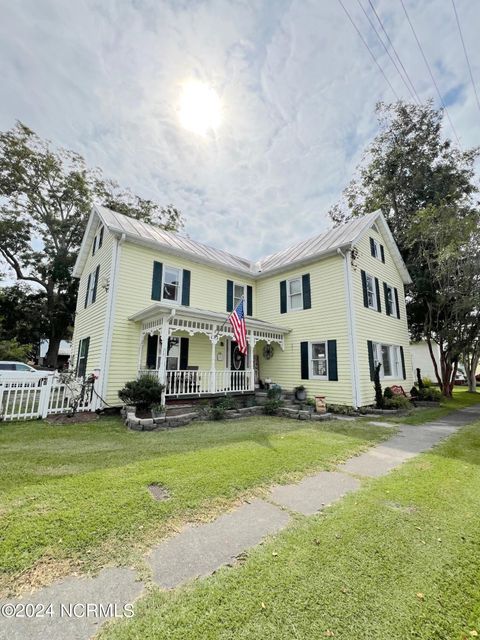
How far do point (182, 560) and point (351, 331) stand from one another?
402 inches

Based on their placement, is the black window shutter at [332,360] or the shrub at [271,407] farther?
the black window shutter at [332,360]

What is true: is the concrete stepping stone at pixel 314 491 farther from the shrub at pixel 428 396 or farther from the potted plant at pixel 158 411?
the shrub at pixel 428 396

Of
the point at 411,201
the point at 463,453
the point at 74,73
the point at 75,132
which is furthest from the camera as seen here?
the point at 411,201

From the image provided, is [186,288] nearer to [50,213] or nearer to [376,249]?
[376,249]

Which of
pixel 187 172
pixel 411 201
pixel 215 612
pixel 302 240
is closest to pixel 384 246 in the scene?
pixel 302 240

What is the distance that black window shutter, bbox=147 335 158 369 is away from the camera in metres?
11.0

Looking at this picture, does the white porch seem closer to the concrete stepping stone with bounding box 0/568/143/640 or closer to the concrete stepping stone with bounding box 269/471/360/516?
the concrete stepping stone with bounding box 269/471/360/516

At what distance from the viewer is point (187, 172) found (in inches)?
504

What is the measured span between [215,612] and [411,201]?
78.5 ft

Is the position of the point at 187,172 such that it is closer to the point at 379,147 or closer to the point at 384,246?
the point at 384,246

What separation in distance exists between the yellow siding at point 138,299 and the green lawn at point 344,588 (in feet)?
28.1

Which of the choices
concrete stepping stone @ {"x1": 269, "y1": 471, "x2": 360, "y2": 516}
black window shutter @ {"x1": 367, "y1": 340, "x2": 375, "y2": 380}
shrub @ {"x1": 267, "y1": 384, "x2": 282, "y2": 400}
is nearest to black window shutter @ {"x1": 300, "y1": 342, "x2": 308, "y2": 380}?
shrub @ {"x1": 267, "y1": 384, "x2": 282, "y2": 400}

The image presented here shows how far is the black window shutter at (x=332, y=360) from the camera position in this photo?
11.6 metres

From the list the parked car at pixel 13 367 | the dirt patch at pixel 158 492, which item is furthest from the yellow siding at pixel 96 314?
the dirt patch at pixel 158 492
